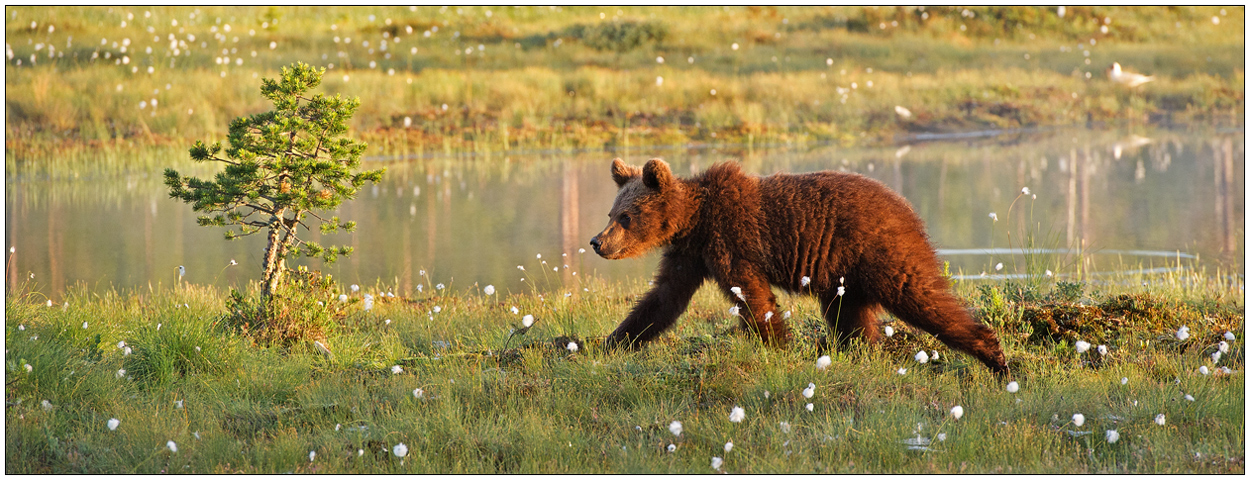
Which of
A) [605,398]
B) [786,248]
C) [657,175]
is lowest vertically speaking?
[605,398]

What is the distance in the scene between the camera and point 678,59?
77.5 feet

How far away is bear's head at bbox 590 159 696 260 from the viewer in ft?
17.9

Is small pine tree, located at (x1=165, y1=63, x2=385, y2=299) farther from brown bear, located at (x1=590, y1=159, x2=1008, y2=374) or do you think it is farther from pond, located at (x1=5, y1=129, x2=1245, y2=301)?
pond, located at (x1=5, y1=129, x2=1245, y2=301)

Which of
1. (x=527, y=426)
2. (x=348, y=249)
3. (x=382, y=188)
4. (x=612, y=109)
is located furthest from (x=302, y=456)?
(x=612, y=109)

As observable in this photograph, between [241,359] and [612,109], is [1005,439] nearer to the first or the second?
[241,359]

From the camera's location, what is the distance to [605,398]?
16.6ft

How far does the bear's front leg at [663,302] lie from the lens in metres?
5.69

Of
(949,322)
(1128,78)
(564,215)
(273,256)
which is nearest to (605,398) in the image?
(949,322)

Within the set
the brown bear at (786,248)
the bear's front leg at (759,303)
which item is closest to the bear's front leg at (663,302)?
Answer: the brown bear at (786,248)

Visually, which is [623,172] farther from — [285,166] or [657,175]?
[285,166]

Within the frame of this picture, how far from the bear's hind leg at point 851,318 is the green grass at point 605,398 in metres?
0.11

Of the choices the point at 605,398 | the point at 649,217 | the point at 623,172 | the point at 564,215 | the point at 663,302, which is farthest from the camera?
the point at 564,215

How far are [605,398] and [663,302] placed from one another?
83 centimetres

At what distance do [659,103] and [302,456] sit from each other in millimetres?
16693
